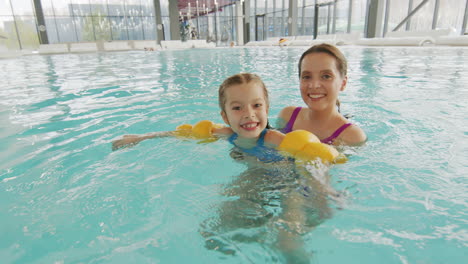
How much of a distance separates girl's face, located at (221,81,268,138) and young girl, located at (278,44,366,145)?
0.48m

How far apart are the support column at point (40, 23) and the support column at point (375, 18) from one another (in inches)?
915

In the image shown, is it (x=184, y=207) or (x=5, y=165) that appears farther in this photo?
(x=5, y=165)

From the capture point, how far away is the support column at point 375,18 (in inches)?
682

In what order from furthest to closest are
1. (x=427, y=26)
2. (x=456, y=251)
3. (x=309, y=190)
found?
1. (x=427, y=26)
2. (x=309, y=190)
3. (x=456, y=251)

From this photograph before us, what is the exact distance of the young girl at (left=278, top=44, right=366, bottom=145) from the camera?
2.21 meters

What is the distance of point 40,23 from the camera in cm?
2316

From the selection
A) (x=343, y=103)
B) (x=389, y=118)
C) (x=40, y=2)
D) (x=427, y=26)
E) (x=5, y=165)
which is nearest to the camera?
(x=5, y=165)

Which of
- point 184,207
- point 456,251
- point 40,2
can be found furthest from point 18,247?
point 40,2

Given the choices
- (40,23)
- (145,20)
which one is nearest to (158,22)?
(145,20)

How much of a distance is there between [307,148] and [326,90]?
1.82 ft

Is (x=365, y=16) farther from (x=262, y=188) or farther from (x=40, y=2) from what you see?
(x=40, y=2)

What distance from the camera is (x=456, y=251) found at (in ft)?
4.38

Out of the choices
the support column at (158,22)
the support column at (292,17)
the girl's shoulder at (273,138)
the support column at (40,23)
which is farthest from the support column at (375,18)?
the support column at (40,23)

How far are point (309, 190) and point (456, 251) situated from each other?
718 mm
